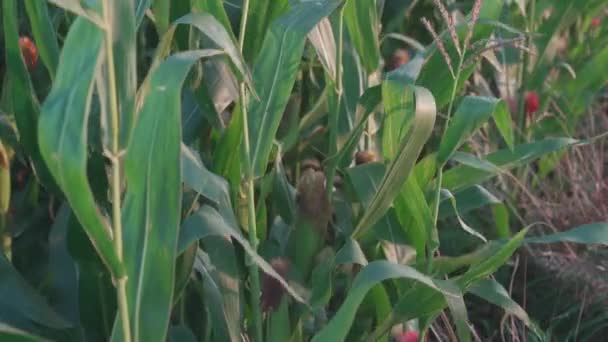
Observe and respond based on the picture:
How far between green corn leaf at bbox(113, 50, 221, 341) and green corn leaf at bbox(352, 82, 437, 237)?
0.33 m

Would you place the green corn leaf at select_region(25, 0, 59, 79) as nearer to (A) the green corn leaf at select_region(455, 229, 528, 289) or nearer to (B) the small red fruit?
(B) the small red fruit

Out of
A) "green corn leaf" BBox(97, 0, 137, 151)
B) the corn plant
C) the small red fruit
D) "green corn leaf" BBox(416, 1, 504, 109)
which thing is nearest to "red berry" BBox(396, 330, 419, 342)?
the corn plant

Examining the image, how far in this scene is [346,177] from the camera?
1861mm

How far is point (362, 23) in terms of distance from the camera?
1.90 metres

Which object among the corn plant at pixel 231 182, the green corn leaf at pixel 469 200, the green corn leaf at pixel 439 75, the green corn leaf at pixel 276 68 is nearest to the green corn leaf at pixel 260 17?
the corn plant at pixel 231 182

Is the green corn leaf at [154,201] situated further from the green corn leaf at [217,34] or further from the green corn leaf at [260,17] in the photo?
the green corn leaf at [260,17]

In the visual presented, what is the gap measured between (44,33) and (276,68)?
0.32 metres

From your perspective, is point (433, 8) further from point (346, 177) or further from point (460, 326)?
point (460, 326)

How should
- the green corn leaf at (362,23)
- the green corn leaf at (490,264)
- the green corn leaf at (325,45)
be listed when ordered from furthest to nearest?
the green corn leaf at (362,23)
the green corn leaf at (325,45)
the green corn leaf at (490,264)

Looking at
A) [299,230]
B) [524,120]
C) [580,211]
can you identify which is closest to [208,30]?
[299,230]

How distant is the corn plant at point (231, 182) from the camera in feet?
4.10

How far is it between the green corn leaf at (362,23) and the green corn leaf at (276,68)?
0.30m

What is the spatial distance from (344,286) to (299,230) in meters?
0.41

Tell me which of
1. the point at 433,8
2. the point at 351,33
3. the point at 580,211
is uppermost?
the point at 351,33
